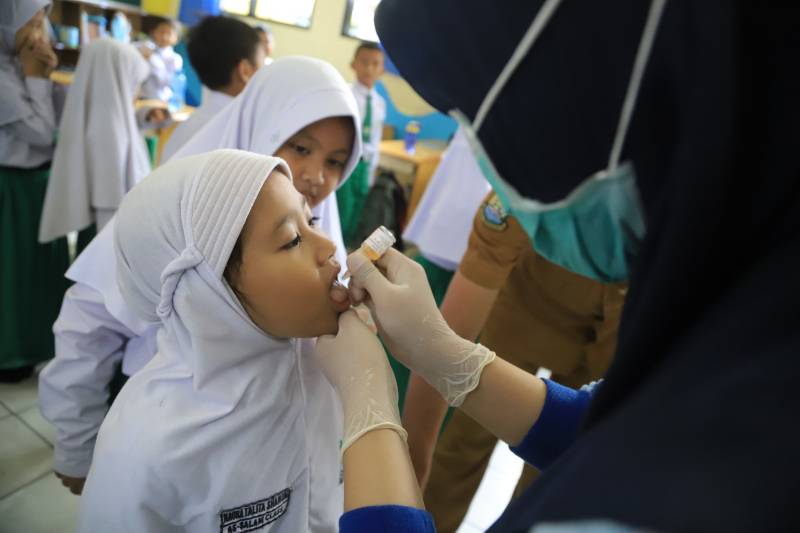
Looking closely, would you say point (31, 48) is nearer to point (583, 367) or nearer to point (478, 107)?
point (478, 107)

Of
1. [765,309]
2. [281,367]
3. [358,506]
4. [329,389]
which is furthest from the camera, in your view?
[329,389]

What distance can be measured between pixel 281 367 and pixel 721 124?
889mm

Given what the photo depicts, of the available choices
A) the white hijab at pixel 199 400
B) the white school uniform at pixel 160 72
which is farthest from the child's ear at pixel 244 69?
the white school uniform at pixel 160 72

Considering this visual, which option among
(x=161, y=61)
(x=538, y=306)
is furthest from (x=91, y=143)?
(x=161, y=61)

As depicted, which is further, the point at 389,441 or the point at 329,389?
the point at 329,389

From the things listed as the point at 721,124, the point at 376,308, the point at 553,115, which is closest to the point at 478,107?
the point at 553,115

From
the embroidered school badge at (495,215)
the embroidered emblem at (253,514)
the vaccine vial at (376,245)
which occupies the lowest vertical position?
the embroidered emblem at (253,514)

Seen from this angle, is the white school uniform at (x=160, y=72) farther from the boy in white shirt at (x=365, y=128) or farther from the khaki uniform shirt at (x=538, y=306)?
the khaki uniform shirt at (x=538, y=306)

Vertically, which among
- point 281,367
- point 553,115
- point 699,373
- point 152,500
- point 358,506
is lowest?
point 152,500

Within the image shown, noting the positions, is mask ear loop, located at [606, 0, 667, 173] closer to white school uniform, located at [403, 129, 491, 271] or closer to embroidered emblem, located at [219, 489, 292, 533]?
embroidered emblem, located at [219, 489, 292, 533]

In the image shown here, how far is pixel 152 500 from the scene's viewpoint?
87 centimetres

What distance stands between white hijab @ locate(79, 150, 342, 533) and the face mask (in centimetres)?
55

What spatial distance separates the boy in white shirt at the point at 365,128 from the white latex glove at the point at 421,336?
128 inches

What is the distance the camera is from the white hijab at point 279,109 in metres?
1.45
